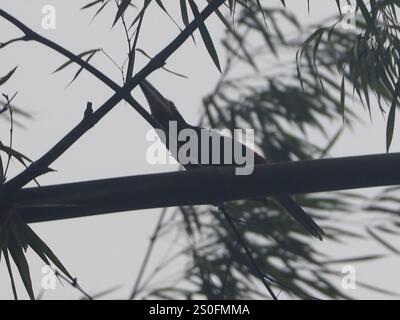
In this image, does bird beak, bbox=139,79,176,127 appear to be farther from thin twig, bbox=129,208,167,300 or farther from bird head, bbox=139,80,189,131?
thin twig, bbox=129,208,167,300

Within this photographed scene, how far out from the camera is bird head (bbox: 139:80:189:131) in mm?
2662

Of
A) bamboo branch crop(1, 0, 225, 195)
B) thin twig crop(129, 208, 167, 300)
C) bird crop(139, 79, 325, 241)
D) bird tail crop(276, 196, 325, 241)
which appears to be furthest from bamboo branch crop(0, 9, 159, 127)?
thin twig crop(129, 208, 167, 300)

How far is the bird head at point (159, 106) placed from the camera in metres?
2.66

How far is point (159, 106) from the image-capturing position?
274 centimetres

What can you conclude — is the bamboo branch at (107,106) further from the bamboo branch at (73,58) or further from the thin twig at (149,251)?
the thin twig at (149,251)

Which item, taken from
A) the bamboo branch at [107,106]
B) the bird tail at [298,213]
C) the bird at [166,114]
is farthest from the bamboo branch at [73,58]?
the bird tail at [298,213]

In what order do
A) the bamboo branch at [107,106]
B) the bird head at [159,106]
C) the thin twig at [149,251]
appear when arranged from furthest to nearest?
the thin twig at [149,251] → the bird head at [159,106] → the bamboo branch at [107,106]

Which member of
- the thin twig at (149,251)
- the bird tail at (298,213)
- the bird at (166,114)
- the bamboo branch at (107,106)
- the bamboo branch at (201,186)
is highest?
the thin twig at (149,251)

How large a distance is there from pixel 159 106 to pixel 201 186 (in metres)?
0.68

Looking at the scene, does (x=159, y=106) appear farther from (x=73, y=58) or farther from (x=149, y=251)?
(x=149, y=251)

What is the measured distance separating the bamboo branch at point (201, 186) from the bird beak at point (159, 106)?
618 millimetres

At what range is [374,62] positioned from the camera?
2391 millimetres
